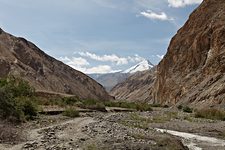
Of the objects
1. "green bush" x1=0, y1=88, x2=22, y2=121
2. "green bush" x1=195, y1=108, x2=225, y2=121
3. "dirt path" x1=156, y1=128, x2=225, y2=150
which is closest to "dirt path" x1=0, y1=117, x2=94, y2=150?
"green bush" x1=0, y1=88, x2=22, y2=121

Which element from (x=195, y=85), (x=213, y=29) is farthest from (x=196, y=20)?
(x=195, y=85)

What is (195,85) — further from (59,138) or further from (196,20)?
(59,138)

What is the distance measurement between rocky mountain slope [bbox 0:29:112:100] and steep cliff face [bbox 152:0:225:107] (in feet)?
87.4

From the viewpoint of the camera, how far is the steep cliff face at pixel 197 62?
2435 inches

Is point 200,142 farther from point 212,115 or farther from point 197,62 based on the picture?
point 197,62

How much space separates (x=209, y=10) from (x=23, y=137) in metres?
65.5

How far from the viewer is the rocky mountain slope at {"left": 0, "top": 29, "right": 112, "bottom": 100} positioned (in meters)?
92.0

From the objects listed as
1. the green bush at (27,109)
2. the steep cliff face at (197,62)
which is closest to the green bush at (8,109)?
the green bush at (27,109)

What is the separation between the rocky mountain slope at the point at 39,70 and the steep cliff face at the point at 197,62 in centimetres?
2665

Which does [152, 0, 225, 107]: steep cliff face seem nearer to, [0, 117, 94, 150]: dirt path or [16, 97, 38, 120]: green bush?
[16, 97, 38, 120]: green bush

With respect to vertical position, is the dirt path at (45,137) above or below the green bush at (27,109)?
below

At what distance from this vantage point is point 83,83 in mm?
131875

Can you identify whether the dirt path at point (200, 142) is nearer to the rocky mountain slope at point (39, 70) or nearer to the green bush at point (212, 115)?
the green bush at point (212, 115)

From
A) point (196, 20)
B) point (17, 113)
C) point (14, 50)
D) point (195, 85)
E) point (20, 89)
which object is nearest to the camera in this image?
point (17, 113)
